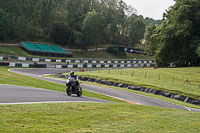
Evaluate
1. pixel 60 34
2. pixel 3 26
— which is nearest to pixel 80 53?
pixel 60 34

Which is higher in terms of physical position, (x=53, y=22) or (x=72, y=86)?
(x=53, y=22)

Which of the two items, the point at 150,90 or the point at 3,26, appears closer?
the point at 150,90

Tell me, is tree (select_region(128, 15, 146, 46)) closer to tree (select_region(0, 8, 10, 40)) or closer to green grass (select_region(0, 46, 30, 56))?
tree (select_region(0, 8, 10, 40))

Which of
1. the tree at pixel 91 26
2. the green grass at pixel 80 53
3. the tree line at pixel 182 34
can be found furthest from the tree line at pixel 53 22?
the tree line at pixel 182 34

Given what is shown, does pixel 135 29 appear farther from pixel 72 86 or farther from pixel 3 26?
pixel 72 86

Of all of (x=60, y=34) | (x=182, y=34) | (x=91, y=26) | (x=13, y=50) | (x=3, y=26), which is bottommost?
(x=13, y=50)

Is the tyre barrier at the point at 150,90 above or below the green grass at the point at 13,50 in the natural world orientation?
below

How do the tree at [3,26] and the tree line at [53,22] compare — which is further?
the tree line at [53,22]

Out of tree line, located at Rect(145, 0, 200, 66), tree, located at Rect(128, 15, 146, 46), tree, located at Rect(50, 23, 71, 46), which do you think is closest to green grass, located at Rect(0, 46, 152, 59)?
tree, located at Rect(50, 23, 71, 46)

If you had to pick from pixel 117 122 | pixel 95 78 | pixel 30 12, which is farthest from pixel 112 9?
pixel 117 122

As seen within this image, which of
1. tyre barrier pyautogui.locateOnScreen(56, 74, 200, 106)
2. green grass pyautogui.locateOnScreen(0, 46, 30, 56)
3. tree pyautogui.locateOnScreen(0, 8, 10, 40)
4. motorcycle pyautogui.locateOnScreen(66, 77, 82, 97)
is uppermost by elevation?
tree pyautogui.locateOnScreen(0, 8, 10, 40)

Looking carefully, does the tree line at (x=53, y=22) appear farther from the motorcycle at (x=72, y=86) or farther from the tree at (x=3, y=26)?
the motorcycle at (x=72, y=86)

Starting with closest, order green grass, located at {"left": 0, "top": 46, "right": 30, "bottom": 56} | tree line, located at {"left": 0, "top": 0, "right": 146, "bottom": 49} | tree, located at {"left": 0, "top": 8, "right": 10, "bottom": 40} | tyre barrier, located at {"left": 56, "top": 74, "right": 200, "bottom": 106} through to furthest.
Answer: tyre barrier, located at {"left": 56, "top": 74, "right": 200, "bottom": 106}
green grass, located at {"left": 0, "top": 46, "right": 30, "bottom": 56}
tree, located at {"left": 0, "top": 8, "right": 10, "bottom": 40}
tree line, located at {"left": 0, "top": 0, "right": 146, "bottom": 49}

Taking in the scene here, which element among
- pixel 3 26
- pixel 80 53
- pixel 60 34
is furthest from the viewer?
pixel 80 53
